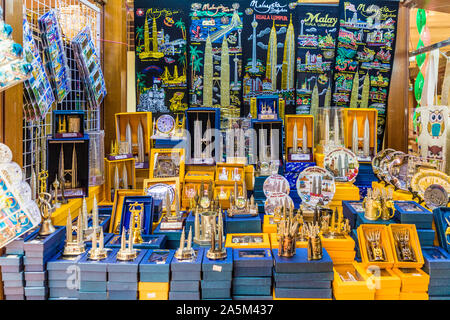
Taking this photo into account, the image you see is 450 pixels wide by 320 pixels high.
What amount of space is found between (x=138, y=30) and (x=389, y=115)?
3166mm

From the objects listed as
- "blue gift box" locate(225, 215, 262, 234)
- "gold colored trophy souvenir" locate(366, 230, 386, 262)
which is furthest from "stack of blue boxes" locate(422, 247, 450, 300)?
"blue gift box" locate(225, 215, 262, 234)

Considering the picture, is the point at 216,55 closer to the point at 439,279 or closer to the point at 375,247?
the point at 375,247

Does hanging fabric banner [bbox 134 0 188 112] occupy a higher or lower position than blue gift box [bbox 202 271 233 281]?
higher

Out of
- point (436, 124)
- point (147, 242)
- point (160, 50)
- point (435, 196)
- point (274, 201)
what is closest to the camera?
point (147, 242)

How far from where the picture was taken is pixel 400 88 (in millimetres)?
5305

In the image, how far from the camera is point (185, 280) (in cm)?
220

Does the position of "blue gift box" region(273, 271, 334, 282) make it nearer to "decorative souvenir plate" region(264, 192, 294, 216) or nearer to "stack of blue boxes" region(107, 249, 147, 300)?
"stack of blue boxes" region(107, 249, 147, 300)

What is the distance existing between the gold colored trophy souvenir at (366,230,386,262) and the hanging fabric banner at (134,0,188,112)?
3.18 m

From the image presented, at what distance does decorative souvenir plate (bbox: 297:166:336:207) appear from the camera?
326cm

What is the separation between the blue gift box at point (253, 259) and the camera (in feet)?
7.31

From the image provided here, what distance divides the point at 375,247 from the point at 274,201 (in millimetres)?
887

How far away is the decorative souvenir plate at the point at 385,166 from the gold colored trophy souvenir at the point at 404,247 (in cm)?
128

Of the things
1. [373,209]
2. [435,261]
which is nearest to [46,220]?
[373,209]
